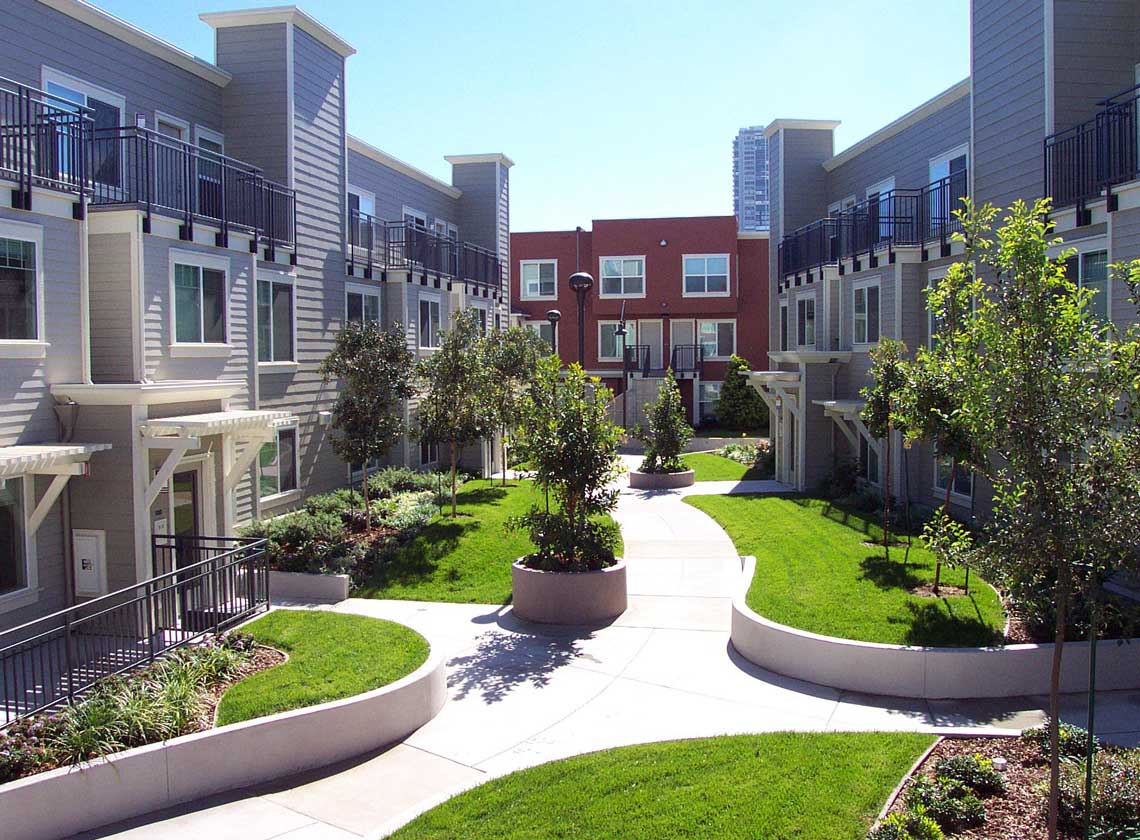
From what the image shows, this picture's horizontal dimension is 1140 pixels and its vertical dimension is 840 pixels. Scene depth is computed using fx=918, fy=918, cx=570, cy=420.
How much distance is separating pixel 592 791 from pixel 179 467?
9.21 m

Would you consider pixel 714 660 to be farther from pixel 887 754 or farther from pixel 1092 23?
pixel 1092 23

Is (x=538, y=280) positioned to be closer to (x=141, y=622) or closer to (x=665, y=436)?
(x=665, y=436)

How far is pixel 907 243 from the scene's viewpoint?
2169 cm

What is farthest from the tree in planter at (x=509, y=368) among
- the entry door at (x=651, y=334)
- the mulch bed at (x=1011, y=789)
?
the entry door at (x=651, y=334)

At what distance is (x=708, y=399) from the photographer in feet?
138

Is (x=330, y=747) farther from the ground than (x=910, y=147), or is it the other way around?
(x=910, y=147)

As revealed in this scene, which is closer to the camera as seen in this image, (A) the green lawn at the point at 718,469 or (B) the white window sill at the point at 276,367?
(B) the white window sill at the point at 276,367

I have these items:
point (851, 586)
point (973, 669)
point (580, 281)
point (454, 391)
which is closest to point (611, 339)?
point (580, 281)

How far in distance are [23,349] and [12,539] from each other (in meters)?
2.36

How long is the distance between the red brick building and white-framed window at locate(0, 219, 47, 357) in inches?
1184

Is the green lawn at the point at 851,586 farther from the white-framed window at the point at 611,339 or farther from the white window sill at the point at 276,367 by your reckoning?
the white-framed window at the point at 611,339

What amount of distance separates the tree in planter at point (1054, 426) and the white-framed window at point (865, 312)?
15560mm

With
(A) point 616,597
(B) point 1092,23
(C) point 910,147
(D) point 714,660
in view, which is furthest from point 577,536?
(C) point 910,147

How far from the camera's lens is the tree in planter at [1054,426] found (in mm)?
5875
